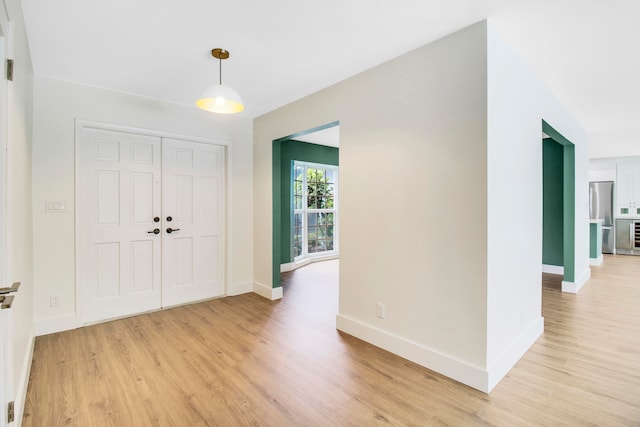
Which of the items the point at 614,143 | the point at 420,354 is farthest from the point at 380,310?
the point at 614,143

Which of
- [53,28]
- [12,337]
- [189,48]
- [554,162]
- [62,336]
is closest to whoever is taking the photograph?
[12,337]

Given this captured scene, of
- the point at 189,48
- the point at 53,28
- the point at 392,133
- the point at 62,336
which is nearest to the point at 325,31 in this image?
the point at 392,133

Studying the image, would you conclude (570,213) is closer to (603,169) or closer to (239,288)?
(239,288)

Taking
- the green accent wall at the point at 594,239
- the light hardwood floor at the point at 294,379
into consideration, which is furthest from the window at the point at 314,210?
the green accent wall at the point at 594,239

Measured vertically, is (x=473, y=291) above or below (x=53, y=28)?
below

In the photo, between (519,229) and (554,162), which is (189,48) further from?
(554,162)

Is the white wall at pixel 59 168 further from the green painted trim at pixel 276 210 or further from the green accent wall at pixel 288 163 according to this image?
the green accent wall at pixel 288 163

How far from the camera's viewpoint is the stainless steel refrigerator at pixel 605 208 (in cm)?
809

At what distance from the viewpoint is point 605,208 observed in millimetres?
8227

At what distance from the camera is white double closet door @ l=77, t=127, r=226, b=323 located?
334cm

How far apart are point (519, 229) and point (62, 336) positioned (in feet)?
14.4

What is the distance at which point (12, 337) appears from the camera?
1.73 m

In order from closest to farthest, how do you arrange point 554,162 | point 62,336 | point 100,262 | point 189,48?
point 189,48 < point 62,336 < point 100,262 < point 554,162

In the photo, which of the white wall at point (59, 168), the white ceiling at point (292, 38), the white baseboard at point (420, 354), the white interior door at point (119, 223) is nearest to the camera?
the white ceiling at point (292, 38)
